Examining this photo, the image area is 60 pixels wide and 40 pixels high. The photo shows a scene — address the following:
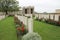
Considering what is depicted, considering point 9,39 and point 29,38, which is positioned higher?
point 29,38

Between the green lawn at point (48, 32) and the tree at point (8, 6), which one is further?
the tree at point (8, 6)

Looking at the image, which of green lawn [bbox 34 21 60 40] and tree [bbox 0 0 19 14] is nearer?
green lawn [bbox 34 21 60 40]

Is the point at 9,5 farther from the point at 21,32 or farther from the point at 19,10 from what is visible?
the point at 21,32

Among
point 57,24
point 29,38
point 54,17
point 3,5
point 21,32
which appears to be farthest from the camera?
point 3,5

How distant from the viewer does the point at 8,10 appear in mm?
76312

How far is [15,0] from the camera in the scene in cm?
7744

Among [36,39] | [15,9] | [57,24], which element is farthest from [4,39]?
[15,9]

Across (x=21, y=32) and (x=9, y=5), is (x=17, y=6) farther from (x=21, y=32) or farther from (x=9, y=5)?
(x=21, y=32)

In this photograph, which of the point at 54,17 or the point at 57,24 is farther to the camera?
the point at 54,17

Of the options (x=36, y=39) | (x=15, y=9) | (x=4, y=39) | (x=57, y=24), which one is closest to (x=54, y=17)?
(x=57, y=24)

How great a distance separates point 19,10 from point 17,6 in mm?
2813

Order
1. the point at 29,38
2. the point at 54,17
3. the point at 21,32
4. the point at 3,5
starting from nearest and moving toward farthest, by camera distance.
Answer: the point at 29,38 → the point at 21,32 → the point at 54,17 → the point at 3,5

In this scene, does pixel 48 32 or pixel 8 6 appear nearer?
pixel 48 32

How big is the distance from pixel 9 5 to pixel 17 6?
324 centimetres
